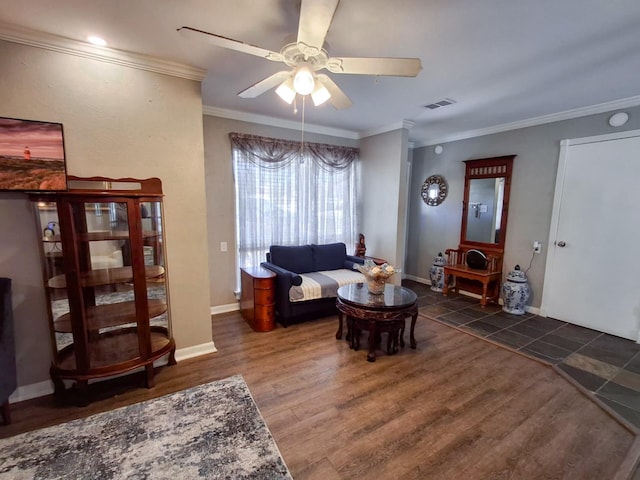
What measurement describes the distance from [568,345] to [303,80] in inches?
152

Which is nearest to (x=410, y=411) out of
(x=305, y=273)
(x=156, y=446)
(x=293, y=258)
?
(x=156, y=446)

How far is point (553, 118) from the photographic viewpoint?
3.67m

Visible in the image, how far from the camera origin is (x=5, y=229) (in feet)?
6.61

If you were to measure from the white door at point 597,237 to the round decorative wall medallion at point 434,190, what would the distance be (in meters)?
1.65

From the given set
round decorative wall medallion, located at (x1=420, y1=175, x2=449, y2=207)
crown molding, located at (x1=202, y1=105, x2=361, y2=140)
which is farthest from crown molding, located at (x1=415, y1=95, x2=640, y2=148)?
crown molding, located at (x1=202, y1=105, x2=361, y2=140)

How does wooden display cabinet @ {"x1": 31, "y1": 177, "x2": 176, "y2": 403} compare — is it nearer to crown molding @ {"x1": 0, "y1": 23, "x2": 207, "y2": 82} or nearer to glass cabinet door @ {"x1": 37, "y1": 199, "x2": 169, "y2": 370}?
glass cabinet door @ {"x1": 37, "y1": 199, "x2": 169, "y2": 370}

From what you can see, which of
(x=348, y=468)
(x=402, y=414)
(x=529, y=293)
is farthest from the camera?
(x=529, y=293)

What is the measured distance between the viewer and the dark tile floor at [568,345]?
2.34 metres

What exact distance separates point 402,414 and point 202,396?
1.44 metres

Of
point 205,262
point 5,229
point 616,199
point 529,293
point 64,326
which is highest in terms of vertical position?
point 616,199

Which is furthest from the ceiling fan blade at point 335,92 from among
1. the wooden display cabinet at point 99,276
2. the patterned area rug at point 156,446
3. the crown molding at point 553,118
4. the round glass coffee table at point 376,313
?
the crown molding at point 553,118

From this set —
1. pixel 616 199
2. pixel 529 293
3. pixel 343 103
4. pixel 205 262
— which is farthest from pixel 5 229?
pixel 616 199

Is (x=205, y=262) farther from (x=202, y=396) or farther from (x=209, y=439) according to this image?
(x=209, y=439)

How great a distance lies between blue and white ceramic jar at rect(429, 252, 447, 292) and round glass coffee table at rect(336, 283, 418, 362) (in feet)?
7.04
